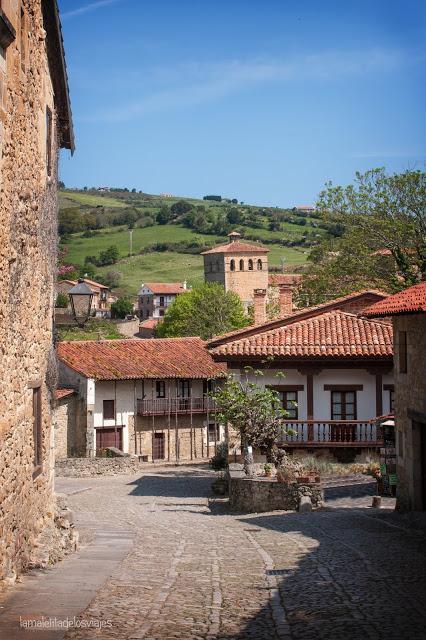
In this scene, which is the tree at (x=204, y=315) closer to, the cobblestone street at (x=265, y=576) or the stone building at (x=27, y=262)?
the cobblestone street at (x=265, y=576)

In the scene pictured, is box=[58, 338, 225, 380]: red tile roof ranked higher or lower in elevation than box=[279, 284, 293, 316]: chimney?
lower

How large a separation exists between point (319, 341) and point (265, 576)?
60.5 feet

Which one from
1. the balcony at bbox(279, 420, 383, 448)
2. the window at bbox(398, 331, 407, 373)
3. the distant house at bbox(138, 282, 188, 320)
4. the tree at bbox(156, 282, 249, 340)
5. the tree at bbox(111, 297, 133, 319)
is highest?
the distant house at bbox(138, 282, 188, 320)

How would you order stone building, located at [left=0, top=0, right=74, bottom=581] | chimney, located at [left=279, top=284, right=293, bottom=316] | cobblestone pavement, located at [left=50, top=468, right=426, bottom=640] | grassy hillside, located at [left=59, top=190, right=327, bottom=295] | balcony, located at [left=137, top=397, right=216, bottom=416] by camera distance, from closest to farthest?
cobblestone pavement, located at [left=50, top=468, right=426, bottom=640] → stone building, located at [left=0, top=0, right=74, bottom=581] → chimney, located at [left=279, top=284, right=293, bottom=316] → balcony, located at [left=137, top=397, right=216, bottom=416] → grassy hillside, located at [left=59, top=190, right=327, bottom=295]

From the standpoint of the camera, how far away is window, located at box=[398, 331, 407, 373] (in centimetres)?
2153

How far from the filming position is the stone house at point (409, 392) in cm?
2002

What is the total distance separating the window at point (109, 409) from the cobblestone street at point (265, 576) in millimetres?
25003

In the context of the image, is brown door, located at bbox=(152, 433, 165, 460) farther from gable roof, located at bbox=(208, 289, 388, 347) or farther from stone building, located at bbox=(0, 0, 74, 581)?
stone building, located at bbox=(0, 0, 74, 581)

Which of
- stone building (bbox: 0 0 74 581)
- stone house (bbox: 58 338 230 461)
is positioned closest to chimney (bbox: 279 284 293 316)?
stone house (bbox: 58 338 230 461)

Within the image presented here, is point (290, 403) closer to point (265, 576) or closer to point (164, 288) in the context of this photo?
point (265, 576)

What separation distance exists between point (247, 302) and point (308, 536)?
114 meters

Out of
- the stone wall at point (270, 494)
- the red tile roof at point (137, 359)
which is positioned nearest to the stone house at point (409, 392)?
the stone wall at point (270, 494)

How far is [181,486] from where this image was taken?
3316 centimetres

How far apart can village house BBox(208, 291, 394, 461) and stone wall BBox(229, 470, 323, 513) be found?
598 cm
